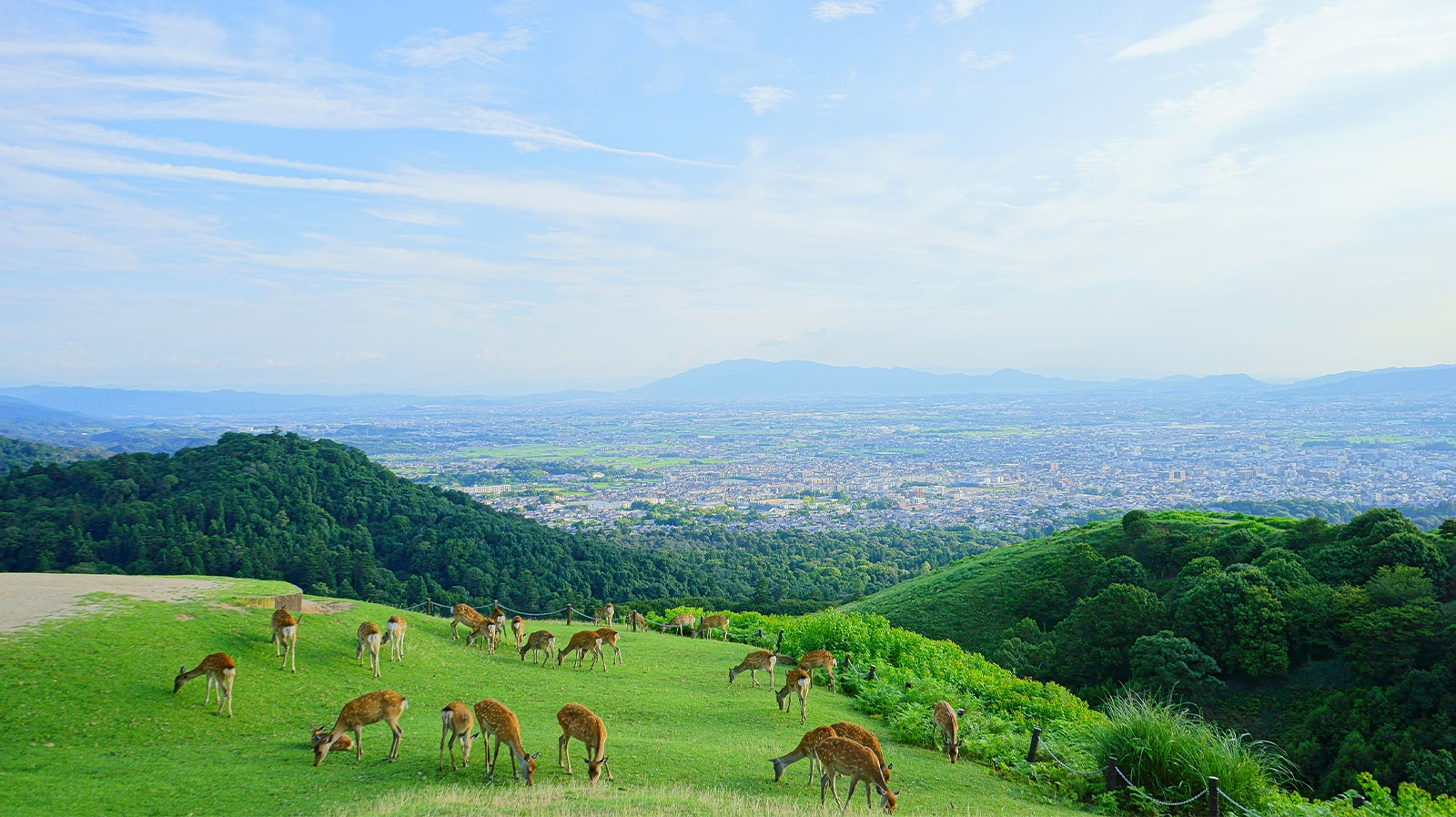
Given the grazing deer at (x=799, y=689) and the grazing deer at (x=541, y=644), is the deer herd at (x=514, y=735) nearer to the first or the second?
the grazing deer at (x=799, y=689)

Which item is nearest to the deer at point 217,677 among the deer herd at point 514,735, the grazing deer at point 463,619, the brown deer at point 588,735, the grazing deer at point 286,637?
the deer herd at point 514,735

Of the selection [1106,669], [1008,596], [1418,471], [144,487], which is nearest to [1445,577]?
[1106,669]

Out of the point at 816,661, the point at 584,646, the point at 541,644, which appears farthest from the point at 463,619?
the point at 816,661

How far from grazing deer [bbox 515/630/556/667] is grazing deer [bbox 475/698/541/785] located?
6340mm

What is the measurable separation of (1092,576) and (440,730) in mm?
26765

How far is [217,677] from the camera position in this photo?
1038 centimetres

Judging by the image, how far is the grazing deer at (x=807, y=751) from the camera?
9297 millimetres

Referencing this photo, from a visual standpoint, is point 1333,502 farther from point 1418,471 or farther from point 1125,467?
point 1125,467

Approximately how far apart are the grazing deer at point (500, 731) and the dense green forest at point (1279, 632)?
669 inches

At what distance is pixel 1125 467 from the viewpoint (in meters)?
126

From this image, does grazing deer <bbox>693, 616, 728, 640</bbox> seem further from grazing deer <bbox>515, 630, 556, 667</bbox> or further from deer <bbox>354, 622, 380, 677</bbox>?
deer <bbox>354, 622, 380, 677</bbox>

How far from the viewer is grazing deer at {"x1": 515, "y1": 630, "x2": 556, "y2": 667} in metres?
15.5

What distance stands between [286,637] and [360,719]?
3981 millimetres

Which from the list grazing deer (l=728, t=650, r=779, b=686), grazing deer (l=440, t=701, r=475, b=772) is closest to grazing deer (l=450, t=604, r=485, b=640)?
grazing deer (l=728, t=650, r=779, b=686)
